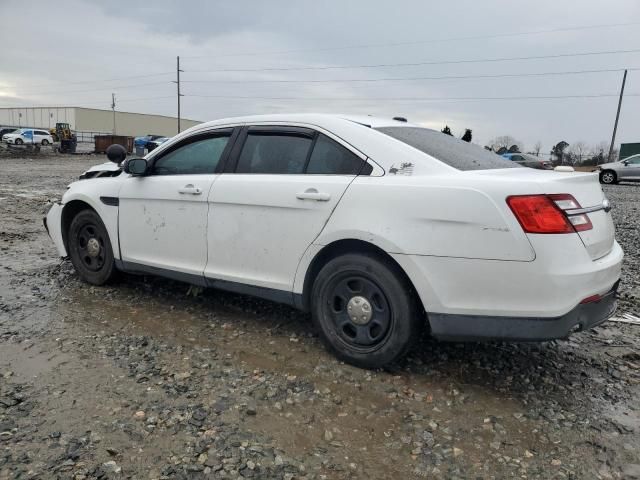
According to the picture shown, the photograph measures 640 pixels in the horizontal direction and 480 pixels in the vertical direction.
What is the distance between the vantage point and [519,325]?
9.18ft

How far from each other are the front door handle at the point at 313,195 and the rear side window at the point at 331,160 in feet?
0.55

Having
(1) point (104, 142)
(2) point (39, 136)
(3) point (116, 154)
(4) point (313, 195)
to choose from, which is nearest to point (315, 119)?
(4) point (313, 195)

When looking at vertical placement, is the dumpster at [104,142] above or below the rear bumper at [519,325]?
above

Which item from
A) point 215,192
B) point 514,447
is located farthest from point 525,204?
point 215,192

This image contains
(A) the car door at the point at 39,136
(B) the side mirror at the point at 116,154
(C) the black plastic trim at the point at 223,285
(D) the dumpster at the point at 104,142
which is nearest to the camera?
(C) the black plastic trim at the point at 223,285

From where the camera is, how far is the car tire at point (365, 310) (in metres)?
3.08

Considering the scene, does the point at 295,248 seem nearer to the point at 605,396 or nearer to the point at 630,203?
the point at 605,396

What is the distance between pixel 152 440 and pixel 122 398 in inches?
19.1

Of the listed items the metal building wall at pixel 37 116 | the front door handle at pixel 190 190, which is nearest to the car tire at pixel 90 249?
the front door handle at pixel 190 190

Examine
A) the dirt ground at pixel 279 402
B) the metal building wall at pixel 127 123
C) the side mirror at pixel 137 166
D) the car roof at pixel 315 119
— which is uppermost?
the metal building wall at pixel 127 123

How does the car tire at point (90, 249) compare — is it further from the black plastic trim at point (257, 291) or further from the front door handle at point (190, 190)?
the black plastic trim at point (257, 291)

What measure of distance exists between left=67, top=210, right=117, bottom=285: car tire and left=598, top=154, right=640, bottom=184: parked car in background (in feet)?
73.7

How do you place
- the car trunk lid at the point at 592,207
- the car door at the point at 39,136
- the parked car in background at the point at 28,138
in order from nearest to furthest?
the car trunk lid at the point at 592,207 < the parked car in background at the point at 28,138 < the car door at the point at 39,136

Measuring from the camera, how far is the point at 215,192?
12.6 feet
